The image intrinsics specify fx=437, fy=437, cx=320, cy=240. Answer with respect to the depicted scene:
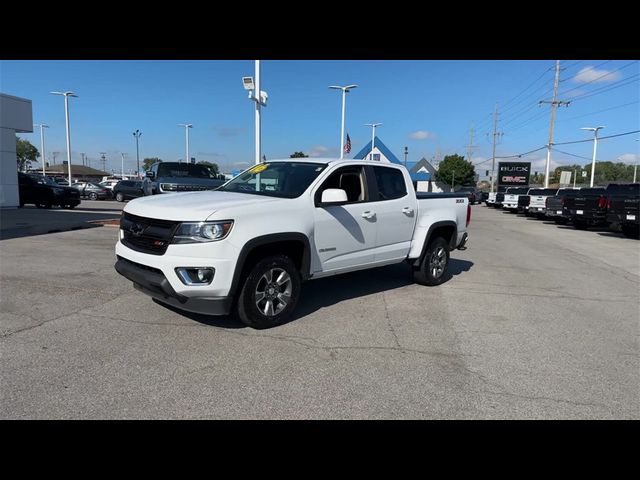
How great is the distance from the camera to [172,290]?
14.2 ft

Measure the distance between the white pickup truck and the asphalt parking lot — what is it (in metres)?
0.53

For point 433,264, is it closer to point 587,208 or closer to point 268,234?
point 268,234

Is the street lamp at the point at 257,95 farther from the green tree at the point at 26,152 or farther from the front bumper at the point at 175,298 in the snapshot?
the green tree at the point at 26,152

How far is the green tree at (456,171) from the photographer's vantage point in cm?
7962

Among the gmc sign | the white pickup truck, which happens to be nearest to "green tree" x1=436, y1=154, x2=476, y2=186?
the gmc sign

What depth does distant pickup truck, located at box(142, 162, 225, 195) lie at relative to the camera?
13.8 meters

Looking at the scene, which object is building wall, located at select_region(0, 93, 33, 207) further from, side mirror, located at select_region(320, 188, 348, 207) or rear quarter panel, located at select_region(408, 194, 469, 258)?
side mirror, located at select_region(320, 188, 348, 207)

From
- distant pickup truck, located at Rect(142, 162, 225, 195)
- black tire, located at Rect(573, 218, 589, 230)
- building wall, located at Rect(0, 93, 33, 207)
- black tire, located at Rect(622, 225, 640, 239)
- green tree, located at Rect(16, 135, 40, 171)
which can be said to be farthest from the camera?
green tree, located at Rect(16, 135, 40, 171)

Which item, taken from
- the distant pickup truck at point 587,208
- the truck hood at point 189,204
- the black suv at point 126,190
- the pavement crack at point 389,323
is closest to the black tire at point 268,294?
the truck hood at point 189,204

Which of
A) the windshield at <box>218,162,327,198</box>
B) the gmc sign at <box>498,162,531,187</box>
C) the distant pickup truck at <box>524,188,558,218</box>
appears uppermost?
the gmc sign at <box>498,162,531,187</box>

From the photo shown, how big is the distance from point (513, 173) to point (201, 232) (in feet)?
183
